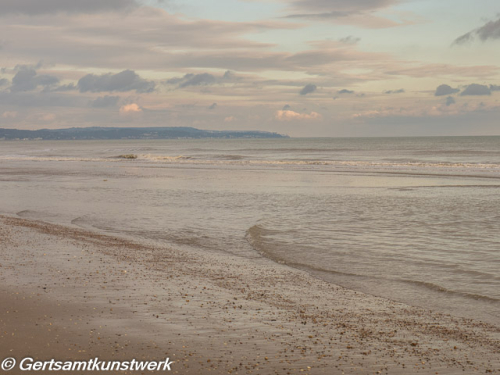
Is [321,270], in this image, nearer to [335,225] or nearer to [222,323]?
[222,323]

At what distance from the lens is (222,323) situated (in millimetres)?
7441

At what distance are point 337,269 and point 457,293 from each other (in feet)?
8.81

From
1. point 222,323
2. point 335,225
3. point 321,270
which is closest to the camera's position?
point 222,323

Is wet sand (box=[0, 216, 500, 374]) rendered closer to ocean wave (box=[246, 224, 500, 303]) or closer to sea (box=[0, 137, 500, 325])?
ocean wave (box=[246, 224, 500, 303])

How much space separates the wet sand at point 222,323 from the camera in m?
6.16

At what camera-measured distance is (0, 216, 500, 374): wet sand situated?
6156 millimetres

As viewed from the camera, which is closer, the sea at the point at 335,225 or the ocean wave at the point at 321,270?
→ the ocean wave at the point at 321,270

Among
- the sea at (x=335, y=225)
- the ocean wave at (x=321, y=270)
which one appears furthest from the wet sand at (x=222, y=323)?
the sea at (x=335, y=225)

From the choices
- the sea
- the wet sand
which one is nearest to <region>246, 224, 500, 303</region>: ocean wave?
the sea

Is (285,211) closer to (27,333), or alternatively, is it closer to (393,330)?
(393,330)

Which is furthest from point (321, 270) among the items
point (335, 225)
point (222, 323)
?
point (335, 225)

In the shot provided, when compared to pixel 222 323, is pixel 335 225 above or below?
below

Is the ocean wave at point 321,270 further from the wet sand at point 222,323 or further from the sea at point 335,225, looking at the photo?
the wet sand at point 222,323

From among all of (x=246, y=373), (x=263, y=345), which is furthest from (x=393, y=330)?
(x=246, y=373)
